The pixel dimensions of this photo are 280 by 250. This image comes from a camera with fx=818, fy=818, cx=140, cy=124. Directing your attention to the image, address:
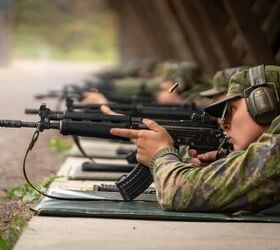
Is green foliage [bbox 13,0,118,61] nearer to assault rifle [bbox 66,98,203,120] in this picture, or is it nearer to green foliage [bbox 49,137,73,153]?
green foliage [bbox 49,137,73,153]

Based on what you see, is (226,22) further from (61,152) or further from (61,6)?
(61,6)

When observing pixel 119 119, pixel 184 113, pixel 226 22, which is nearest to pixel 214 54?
pixel 226 22

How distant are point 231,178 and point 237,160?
0.30ft

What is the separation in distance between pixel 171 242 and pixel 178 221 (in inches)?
14.7

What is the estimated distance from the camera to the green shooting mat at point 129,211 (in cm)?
399

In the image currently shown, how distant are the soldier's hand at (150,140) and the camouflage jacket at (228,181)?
0.07 m

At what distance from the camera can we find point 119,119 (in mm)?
4340

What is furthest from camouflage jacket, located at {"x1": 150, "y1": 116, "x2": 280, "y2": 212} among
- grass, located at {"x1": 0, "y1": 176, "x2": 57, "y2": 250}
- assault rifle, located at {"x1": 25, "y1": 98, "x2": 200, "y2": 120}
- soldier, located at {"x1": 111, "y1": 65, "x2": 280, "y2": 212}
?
assault rifle, located at {"x1": 25, "y1": 98, "x2": 200, "y2": 120}

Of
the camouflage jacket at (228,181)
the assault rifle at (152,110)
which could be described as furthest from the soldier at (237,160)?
the assault rifle at (152,110)

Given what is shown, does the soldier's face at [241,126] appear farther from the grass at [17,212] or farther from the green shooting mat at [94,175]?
the green shooting mat at [94,175]

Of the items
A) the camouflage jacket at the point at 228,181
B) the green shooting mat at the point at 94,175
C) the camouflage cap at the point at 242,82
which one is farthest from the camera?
the green shooting mat at the point at 94,175

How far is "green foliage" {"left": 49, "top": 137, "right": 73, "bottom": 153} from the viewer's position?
328 inches

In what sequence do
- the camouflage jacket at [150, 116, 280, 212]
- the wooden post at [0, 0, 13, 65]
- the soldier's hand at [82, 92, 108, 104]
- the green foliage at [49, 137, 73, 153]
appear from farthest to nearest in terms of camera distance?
the wooden post at [0, 0, 13, 65] < the green foliage at [49, 137, 73, 153] < the soldier's hand at [82, 92, 108, 104] < the camouflage jacket at [150, 116, 280, 212]

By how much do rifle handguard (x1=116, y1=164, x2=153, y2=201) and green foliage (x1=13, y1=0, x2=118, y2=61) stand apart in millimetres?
52812
